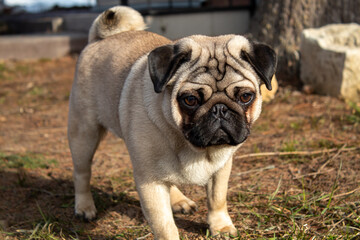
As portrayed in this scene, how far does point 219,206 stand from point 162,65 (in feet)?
4.25

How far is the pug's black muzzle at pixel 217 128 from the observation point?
9.28 feet

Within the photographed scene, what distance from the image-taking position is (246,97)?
2945mm

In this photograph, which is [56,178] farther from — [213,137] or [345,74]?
[345,74]

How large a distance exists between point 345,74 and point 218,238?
148 inches

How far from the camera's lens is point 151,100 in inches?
123

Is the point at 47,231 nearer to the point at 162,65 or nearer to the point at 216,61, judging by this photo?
the point at 162,65

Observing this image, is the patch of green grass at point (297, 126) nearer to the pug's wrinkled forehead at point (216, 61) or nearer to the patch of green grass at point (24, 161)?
the pug's wrinkled forehead at point (216, 61)

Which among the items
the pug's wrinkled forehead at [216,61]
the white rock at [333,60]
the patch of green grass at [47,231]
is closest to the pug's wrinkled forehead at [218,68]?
the pug's wrinkled forehead at [216,61]

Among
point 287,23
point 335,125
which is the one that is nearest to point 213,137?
point 335,125

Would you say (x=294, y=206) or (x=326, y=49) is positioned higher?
(x=326, y=49)

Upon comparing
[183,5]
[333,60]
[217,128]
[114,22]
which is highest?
[114,22]

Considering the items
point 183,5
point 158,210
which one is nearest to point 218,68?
point 158,210

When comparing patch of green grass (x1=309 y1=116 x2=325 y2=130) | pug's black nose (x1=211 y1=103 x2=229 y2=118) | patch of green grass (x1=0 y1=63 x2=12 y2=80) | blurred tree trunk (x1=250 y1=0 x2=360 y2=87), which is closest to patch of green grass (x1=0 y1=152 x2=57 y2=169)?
pug's black nose (x1=211 y1=103 x2=229 y2=118)

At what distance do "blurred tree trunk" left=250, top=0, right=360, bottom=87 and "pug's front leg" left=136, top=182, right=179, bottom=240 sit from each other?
4.64 meters
